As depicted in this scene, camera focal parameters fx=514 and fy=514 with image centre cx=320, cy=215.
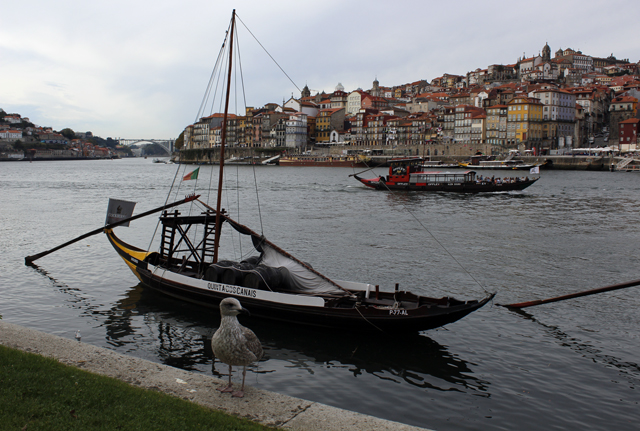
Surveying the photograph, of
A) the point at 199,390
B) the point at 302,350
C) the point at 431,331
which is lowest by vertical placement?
the point at 302,350

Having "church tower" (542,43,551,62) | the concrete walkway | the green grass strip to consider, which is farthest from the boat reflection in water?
"church tower" (542,43,551,62)

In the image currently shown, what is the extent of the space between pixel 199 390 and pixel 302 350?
4.37 meters

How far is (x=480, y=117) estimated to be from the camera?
118625 millimetres

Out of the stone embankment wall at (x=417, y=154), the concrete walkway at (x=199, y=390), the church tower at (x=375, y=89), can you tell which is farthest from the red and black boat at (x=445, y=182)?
the church tower at (x=375, y=89)

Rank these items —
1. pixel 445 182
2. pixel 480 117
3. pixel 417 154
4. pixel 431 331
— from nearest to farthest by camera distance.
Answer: pixel 431 331, pixel 445 182, pixel 480 117, pixel 417 154

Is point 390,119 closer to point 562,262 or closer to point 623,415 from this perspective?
point 562,262

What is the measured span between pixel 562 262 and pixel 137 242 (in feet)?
62.9

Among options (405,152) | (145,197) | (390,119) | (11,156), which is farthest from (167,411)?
(11,156)

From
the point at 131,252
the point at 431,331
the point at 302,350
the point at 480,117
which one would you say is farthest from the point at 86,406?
the point at 480,117

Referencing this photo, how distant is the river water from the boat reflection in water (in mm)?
44

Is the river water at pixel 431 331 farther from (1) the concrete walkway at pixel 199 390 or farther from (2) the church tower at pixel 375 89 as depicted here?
(2) the church tower at pixel 375 89

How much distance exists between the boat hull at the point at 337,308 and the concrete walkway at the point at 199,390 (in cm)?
441

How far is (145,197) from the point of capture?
51.2 metres

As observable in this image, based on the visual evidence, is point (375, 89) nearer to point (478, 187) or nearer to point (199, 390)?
point (478, 187)
